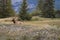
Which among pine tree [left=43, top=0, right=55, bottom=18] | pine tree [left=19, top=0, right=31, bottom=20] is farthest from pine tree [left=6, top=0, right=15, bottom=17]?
pine tree [left=43, top=0, right=55, bottom=18]

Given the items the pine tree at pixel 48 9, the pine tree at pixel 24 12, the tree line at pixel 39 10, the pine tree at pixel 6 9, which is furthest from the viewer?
the pine tree at pixel 6 9

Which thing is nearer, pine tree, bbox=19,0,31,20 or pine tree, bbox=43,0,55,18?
pine tree, bbox=19,0,31,20

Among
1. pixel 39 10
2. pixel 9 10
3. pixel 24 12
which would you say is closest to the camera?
pixel 24 12

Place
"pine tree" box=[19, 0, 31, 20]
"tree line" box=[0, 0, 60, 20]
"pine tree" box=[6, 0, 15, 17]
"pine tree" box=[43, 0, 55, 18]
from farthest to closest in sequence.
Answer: "pine tree" box=[6, 0, 15, 17] → "pine tree" box=[43, 0, 55, 18] → "tree line" box=[0, 0, 60, 20] → "pine tree" box=[19, 0, 31, 20]

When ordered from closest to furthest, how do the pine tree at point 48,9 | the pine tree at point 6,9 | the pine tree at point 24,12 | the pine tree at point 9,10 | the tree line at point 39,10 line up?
the pine tree at point 24,12
the tree line at point 39,10
the pine tree at point 48,9
the pine tree at point 6,9
the pine tree at point 9,10

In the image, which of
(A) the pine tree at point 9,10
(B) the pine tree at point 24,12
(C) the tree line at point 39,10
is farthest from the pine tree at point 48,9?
(A) the pine tree at point 9,10

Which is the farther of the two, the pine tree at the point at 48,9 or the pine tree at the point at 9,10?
the pine tree at the point at 9,10

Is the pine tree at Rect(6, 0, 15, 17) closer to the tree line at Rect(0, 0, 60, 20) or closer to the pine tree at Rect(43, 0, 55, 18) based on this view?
the tree line at Rect(0, 0, 60, 20)

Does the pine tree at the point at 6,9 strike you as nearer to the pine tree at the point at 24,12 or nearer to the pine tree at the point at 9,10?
the pine tree at the point at 9,10

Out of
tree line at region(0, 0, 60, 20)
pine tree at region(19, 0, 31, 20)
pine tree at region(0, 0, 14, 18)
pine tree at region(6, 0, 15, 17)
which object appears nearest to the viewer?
pine tree at region(19, 0, 31, 20)

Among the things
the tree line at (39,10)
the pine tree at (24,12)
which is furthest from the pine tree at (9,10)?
the pine tree at (24,12)

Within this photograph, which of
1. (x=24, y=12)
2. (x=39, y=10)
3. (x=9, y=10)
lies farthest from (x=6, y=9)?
(x=39, y=10)

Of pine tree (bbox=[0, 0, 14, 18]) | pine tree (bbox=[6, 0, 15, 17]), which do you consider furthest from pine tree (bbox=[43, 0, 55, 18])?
pine tree (bbox=[0, 0, 14, 18])

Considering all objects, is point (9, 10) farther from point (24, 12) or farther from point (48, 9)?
point (48, 9)
